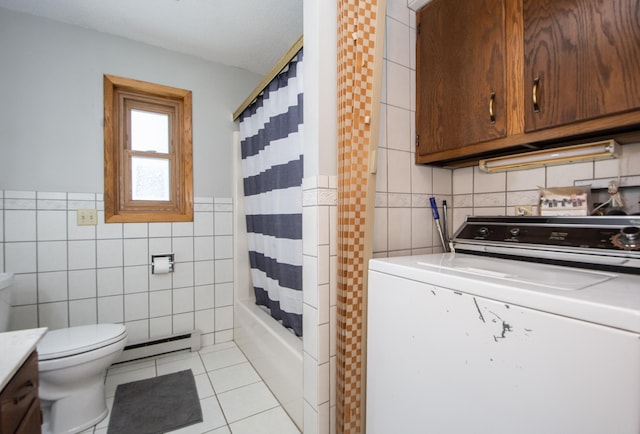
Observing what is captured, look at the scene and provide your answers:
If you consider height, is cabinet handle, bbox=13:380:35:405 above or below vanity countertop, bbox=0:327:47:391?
below

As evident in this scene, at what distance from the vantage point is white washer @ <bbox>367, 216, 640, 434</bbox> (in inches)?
19.2

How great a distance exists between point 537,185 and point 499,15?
69 centimetres

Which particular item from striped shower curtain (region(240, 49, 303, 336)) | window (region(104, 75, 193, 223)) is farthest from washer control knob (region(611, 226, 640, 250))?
window (region(104, 75, 193, 223))

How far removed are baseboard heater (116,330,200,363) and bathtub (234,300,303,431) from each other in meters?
0.35

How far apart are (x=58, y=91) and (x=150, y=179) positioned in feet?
2.46

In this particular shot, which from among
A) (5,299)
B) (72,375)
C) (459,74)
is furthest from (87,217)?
(459,74)

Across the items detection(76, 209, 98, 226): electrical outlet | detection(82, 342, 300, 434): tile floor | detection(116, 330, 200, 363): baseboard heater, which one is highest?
detection(76, 209, 98, 226): electrical outlet

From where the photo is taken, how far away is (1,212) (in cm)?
167

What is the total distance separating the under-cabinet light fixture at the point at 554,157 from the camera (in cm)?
94

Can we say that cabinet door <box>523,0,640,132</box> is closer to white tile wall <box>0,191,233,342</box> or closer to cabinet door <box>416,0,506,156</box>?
cabinet door <box>416,0,506,156</box>

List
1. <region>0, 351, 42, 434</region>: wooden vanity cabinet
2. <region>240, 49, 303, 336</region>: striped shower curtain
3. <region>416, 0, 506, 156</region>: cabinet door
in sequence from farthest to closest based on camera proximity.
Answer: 1. <region>240, 49, 303, 336</region>: striped shower curtain
2. <region>416, 0, 506, 156</region>: cabinet door
3. <region>0, 351, 42, 434</region>: wooden vanity cabinet

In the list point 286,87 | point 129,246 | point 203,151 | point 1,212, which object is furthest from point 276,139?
point 1,212

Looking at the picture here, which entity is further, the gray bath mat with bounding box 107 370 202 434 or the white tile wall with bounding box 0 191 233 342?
the white tile wall with bounding box 0 191 233 342

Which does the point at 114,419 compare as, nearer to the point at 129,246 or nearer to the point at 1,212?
the point at 129,246
